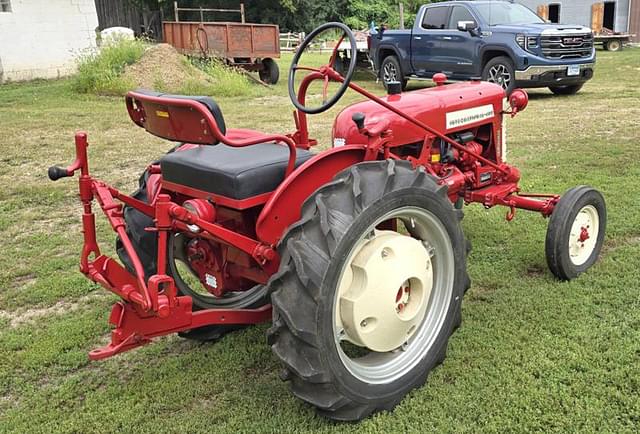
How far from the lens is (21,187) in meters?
6.26

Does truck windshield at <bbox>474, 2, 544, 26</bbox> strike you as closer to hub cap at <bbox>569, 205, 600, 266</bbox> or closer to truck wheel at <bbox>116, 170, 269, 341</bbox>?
hub cap at <bbox>569, 205, 600, 266</bbox>

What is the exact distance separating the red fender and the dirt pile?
10585 millimetres

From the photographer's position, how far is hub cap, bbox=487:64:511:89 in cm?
1155

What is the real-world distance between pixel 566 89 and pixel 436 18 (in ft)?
10.0

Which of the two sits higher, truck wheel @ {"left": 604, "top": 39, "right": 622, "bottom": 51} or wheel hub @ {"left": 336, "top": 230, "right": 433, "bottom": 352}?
truck wheel @ {"left": 604, "top": 39, "right": 622, "bottom": 51}

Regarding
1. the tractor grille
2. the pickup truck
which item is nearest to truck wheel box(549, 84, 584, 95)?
the pickup truck

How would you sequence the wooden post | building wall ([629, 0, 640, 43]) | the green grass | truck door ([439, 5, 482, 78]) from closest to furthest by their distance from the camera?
truck door ([439, 5, 482, 78])
the green grass
building wall ([629, 0, 640, 43])
the wooden post

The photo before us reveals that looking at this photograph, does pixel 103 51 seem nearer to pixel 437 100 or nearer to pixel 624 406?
pixel 437 100

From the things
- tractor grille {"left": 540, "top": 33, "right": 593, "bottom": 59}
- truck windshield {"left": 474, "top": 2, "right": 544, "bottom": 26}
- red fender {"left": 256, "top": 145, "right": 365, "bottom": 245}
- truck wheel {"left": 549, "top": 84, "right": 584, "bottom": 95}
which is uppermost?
truck windshield {"left": 474, "top": 2, "right": 544, "bottom": 26}

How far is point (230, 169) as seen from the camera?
100 inches

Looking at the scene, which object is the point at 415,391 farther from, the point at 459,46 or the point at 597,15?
the point at 597,15

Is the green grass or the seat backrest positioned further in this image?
the green grass

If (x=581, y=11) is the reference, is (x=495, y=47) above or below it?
below

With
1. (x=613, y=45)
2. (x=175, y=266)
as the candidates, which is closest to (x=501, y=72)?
(x=175, y=266)
